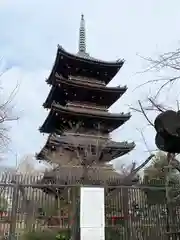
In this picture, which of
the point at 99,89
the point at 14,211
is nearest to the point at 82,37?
the point at 99,89

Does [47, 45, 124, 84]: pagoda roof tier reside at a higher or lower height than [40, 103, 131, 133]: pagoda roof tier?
higher

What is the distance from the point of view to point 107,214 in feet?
35.5

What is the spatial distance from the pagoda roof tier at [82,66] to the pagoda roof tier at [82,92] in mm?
1550

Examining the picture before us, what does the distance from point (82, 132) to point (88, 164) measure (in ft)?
14.3

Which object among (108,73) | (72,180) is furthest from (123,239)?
(108,73)

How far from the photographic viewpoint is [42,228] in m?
10.6

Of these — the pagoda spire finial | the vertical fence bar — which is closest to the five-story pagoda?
the pagoda spire finial

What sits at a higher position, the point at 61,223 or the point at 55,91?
the point at 55,91

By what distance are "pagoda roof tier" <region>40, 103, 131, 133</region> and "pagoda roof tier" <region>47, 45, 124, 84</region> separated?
340cm

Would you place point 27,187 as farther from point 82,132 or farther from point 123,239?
point 82,132

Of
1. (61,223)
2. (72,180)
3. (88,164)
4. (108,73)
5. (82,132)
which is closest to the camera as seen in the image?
(72,180)

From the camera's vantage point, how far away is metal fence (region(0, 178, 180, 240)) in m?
10.0

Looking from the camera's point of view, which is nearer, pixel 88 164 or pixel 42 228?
pixel 42 228

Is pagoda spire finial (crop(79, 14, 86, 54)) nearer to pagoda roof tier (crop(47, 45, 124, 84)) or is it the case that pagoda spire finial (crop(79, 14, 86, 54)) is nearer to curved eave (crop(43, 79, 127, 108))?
pagoda roof tier (crop(47, 45, 124, 84))
